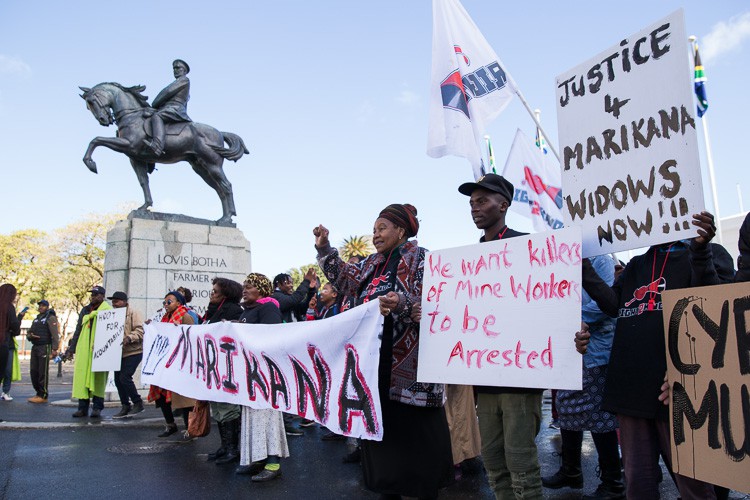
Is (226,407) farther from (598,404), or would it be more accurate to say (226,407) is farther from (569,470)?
(598,404)

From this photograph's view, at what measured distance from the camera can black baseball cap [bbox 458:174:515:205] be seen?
3.21m

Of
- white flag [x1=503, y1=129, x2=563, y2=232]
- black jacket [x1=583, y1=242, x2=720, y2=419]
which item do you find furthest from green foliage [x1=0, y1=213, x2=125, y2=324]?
black jacket [x1=583, y1=242, x2=720, y2=419]

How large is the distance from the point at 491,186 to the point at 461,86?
2.74m

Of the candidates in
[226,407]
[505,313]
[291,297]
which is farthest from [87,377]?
[505,313]

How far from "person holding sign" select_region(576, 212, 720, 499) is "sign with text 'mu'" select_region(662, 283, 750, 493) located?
0.54 feet

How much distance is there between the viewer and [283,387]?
403 centimetres

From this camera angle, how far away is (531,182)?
24.3 feet

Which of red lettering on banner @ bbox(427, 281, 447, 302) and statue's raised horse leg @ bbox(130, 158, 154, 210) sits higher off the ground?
statue's raised horse leg @ bbox(130, 158, 154, 210)

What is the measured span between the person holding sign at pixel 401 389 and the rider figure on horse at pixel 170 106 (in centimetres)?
851

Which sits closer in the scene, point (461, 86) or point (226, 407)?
point (226, 407)

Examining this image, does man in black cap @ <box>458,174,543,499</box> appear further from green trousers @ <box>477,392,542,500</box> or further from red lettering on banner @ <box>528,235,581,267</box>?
red lettering on banner @ <box>528,235,581,267</box>

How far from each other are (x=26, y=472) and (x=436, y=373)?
13.6 feet

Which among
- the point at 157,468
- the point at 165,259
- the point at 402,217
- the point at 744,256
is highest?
the point at 165,259

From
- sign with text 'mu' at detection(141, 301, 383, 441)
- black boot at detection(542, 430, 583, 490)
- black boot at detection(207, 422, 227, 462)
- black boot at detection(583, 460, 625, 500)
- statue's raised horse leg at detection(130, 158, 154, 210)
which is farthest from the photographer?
statue's raised horse leg at detection(130, 158, 154, 210)
